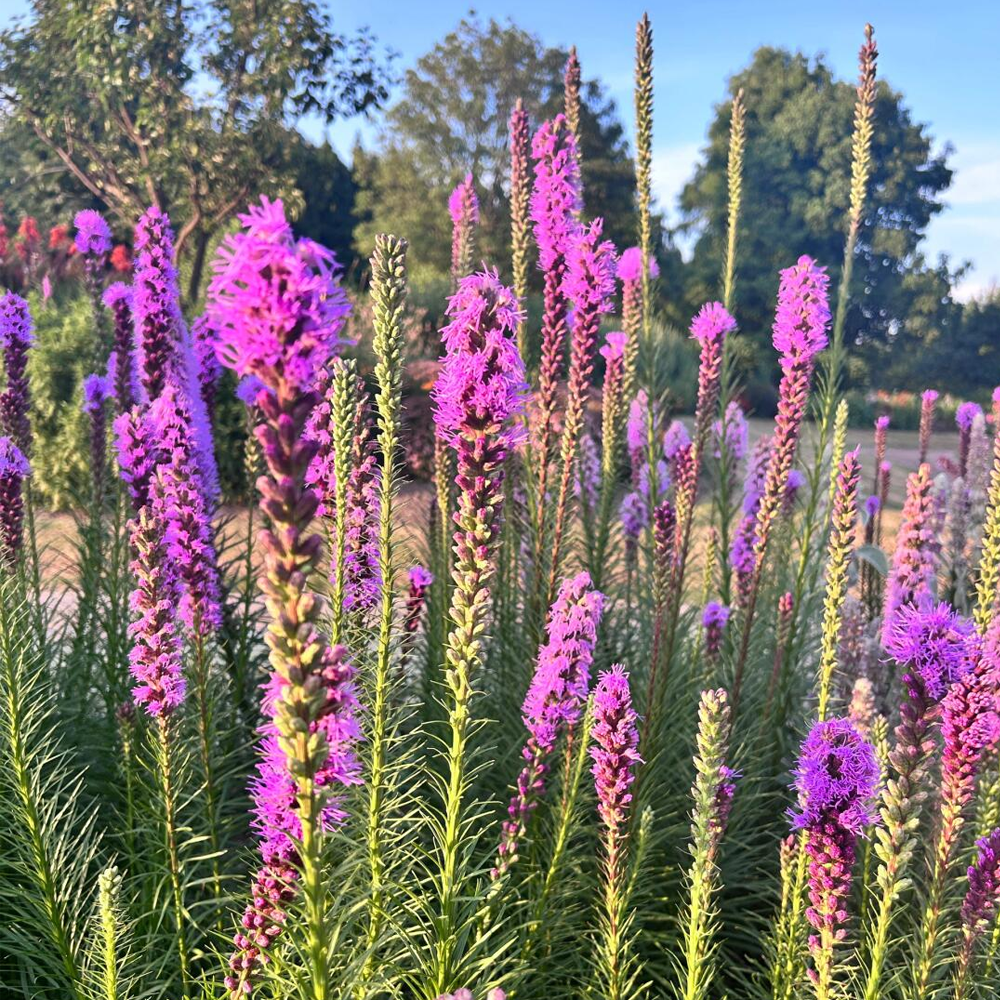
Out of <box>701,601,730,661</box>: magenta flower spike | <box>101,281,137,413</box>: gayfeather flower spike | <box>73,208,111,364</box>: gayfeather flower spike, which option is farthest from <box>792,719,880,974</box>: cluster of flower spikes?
<box>73,208,111,364</box>: gayfeather flower spike

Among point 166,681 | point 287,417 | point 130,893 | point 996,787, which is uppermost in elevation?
point 287,417

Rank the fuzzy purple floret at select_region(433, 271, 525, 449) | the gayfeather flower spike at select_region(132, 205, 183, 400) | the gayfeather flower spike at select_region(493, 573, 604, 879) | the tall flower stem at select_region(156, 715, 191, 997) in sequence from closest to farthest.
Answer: the fuzzy purple floret at select_region(433, 271, 525, 449)
the tall flower stem at select_region(156, 715, 191, 997)
the gayfeather flower spike at select_region(493, 573, 604, 879)
the gayfeather flower spike at select_region(132, 205, 183, 400)

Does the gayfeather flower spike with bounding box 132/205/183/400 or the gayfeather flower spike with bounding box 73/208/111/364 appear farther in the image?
the gayfeather flower spike with bounding box 73/208/111/364

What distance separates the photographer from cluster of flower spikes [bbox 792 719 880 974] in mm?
1798

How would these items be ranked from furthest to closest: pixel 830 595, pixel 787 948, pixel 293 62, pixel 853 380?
pixel 853 380, pixel 293 62, pixel 830 595, pixel 787 948

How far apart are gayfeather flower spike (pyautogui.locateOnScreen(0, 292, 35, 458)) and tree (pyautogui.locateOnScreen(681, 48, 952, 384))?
41.2 m

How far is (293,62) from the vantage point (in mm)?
18609

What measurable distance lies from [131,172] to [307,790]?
24017mm

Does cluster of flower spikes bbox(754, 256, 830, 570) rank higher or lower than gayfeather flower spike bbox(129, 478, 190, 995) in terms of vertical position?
higher

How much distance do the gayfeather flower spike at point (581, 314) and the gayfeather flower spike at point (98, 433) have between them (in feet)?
6.58

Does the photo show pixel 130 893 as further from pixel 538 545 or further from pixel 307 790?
pixel 307 790

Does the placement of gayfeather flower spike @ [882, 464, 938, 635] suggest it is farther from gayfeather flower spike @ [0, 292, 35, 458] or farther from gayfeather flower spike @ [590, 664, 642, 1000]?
gayfeather flower spike @ [0, 292, 35, 458]

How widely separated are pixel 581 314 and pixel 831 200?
1867 inches

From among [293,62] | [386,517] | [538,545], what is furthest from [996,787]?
[293,62]
